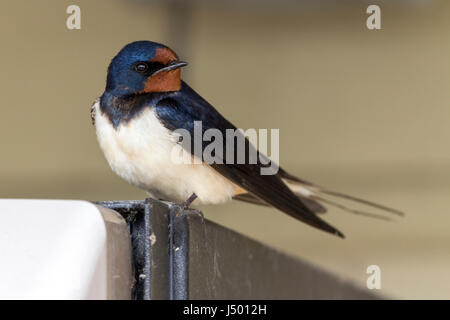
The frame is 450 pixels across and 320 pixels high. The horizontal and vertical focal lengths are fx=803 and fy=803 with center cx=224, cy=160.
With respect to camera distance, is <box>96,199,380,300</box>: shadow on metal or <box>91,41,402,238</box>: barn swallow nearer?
<box>96,199,380,300</box>: shadow on metal

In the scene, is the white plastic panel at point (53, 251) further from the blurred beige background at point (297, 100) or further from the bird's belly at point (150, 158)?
the blurred beige background at point (297, 100)

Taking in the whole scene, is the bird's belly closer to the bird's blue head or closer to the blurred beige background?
the bird's blue head

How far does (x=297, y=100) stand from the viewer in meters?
2.37

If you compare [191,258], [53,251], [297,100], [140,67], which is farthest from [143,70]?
[297,100]

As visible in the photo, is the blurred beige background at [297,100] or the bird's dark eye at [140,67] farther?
the blurred beige background at [297,100]

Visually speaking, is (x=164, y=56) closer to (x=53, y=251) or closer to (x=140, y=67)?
(x=140, y=67)

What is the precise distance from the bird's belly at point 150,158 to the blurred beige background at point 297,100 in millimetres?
1357

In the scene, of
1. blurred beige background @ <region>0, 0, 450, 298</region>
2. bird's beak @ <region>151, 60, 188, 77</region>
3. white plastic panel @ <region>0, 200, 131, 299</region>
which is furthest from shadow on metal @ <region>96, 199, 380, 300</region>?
blurred beige background @ <region>0, 0, 450, 298</region>

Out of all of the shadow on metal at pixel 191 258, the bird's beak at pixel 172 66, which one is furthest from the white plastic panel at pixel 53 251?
the bird's beak at pixel 172 66

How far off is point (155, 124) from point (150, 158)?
4 cm

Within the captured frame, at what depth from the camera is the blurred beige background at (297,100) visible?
89.8 inches

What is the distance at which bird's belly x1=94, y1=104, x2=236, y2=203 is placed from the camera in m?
0.88

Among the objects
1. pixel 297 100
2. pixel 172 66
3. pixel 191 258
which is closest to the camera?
pixel 191 258
